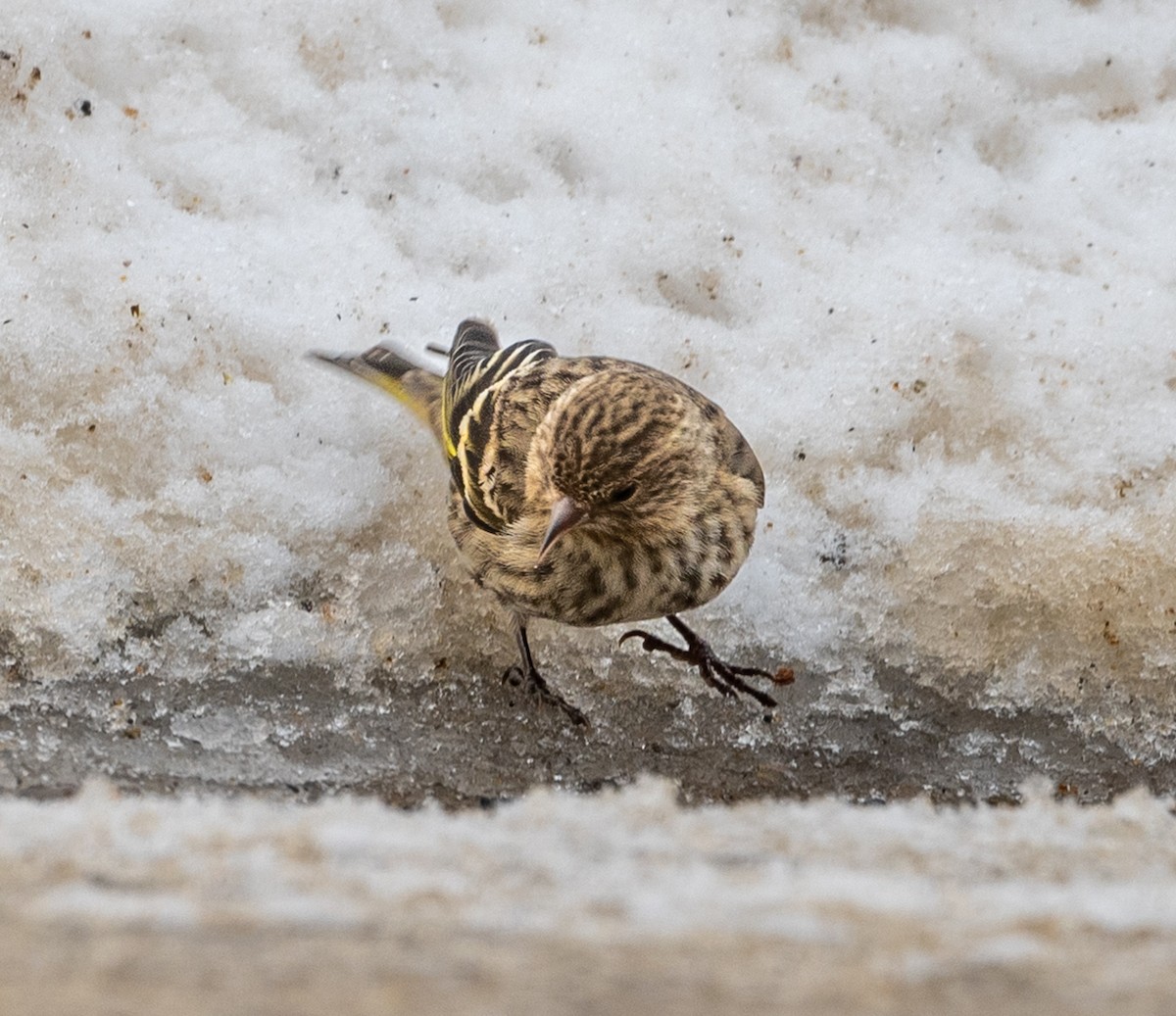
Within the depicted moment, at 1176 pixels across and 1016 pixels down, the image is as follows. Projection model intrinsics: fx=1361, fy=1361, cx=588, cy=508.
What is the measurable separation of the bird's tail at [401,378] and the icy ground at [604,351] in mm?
165

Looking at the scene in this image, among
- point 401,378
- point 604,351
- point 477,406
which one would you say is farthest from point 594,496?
point 604,351

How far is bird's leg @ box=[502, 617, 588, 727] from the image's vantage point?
153 inches

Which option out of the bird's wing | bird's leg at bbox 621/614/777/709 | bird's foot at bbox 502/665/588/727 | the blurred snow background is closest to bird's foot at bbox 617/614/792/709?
bird's leg at bbox 621/614/777/709

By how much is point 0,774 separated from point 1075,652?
2973mm

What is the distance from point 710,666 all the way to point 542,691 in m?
0.49

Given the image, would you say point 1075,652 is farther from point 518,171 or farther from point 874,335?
point 518,171

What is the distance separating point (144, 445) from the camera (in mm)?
4180

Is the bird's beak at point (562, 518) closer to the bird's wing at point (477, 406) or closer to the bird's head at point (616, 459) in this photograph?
the bird's head at point (616, 459)

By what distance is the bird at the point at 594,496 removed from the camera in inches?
130

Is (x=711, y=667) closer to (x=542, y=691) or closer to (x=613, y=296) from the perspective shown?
(x=542, y=691)

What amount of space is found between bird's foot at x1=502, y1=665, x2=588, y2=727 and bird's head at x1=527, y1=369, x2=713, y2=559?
0.63 meters

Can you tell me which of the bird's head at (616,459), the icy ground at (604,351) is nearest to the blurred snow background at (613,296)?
the icy ground at (604,351)

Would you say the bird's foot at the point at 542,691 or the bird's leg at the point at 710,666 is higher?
the bird's leg at the point at 710,666

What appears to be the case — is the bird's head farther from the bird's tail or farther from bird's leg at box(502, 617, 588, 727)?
the bird's tail
